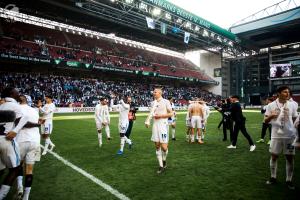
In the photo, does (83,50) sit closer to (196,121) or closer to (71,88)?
(71,88)

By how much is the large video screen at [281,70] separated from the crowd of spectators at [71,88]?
57.0ft

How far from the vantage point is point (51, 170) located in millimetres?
7074

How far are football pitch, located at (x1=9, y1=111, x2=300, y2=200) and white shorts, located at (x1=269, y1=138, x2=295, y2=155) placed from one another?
0.77 metres

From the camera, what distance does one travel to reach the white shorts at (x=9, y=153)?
13.5 feet

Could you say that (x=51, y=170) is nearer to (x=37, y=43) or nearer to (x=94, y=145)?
(x=94, y=145)

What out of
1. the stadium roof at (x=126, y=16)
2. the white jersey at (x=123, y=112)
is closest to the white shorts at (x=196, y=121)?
the white jersey at (x=123, y=112)

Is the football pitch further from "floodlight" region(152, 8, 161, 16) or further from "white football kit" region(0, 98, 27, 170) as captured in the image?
"floodlight" region(152, 8, 161, 16)

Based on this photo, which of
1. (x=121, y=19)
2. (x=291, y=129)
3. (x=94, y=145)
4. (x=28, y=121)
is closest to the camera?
(x=28, y=121)

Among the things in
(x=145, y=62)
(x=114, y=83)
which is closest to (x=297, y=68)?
(x=145, y=62)

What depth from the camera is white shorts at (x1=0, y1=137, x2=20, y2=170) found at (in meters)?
4.12

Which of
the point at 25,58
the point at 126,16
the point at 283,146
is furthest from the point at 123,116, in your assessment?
the point at 126,16

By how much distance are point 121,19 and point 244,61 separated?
3365 centimetres

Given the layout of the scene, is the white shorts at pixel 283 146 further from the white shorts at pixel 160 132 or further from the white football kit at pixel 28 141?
the white football kit at pixel 28 141

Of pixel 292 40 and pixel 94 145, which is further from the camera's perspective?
pixel 292 40
